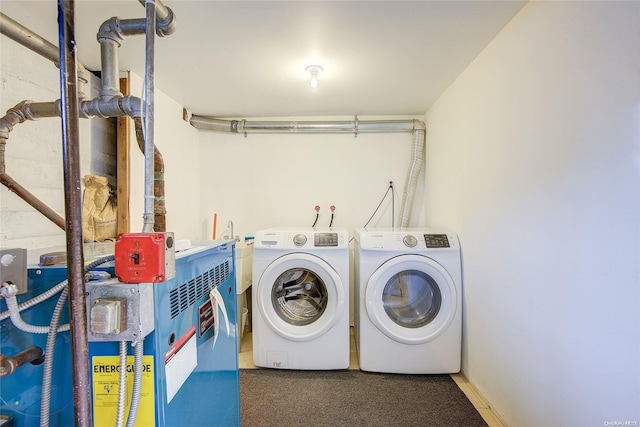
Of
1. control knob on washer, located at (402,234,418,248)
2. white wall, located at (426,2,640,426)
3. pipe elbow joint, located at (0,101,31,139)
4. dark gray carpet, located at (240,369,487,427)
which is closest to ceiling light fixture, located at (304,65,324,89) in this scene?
white wall, located at (426,2,640,426)

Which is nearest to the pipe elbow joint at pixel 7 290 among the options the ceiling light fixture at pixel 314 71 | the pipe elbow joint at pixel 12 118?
the pipe elbow joint at pixel 12 118

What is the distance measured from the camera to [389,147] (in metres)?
2.64

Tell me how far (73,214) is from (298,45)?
1.43 metres

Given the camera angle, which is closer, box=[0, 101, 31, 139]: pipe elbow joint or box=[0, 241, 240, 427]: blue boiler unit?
box=[0, 241, 240, 427]: blue boiler unit

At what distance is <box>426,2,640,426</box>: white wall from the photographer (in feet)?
2.74

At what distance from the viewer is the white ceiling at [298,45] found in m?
1.24

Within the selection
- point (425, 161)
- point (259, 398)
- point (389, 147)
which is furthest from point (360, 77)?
point (259, 398)

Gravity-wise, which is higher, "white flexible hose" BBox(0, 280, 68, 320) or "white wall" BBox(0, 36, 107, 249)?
"white wall" BBox(0, 36, 107, 249)

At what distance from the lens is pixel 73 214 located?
524mm

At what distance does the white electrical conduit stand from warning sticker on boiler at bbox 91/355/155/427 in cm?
223

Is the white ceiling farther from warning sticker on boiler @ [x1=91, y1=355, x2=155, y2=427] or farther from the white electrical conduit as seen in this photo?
warning sticker on boiler @ [x1=91, y1=355, x2=155, y2=427]

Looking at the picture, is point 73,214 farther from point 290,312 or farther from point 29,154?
point 290,312

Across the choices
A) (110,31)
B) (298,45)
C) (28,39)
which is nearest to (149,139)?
(110,31)

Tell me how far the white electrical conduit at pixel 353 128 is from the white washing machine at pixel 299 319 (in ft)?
3.23
